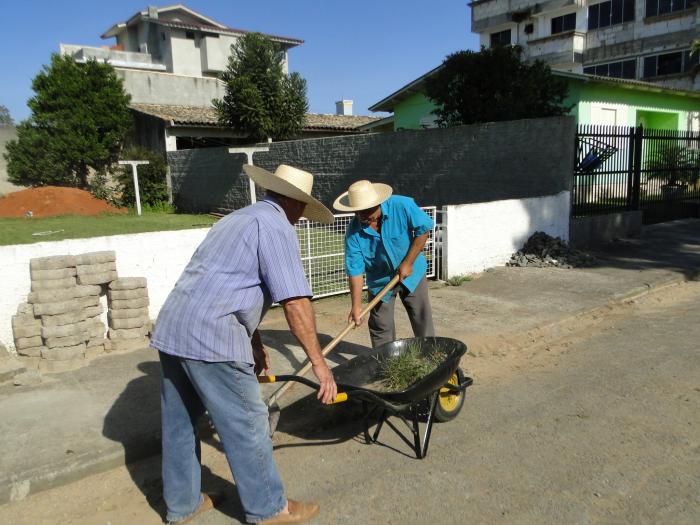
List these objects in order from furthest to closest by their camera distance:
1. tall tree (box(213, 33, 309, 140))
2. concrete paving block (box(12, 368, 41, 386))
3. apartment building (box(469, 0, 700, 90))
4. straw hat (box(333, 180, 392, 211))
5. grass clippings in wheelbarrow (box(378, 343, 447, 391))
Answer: apartment building (box(469, 0, 700, 90)) → tall tree (box(213, 33, 309, 140)) → concrete paving block (box(12, 368, 41, 386)) → straw hat (box(333, 180, 392, 211)) → grass clippings in wheelbarrow (box(378, 343, 447, 391))

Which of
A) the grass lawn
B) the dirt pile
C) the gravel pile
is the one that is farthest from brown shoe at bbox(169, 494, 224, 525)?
the dirt pile

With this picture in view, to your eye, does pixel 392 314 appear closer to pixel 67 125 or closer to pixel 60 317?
pixel 60 317

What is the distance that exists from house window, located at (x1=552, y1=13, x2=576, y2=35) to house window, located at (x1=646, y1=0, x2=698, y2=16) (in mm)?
4253

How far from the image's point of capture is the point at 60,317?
5.36 metres

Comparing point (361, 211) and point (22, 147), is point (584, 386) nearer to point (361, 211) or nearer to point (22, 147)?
point (361, 211)

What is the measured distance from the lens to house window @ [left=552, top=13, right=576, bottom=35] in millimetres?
34250

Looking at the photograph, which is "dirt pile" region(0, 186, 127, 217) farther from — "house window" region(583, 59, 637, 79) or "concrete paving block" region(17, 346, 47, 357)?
"house window" region(583, 59, 637, 79)

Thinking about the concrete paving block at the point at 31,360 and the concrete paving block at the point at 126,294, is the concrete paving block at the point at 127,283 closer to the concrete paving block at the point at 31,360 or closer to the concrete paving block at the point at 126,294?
the concrete paving block at the point at 126,294

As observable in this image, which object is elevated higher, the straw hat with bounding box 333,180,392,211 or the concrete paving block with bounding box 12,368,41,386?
the straw hat with bounding box 333,180,392,211

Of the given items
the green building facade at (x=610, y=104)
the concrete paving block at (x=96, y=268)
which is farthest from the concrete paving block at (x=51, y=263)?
the green building facade at (x=610, y=104)

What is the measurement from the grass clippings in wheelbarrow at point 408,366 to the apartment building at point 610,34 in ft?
88.5

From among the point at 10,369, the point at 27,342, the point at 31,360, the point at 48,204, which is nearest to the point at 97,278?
the point at 27,342

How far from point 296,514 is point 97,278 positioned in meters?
3.69

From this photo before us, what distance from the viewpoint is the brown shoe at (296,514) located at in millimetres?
2943
